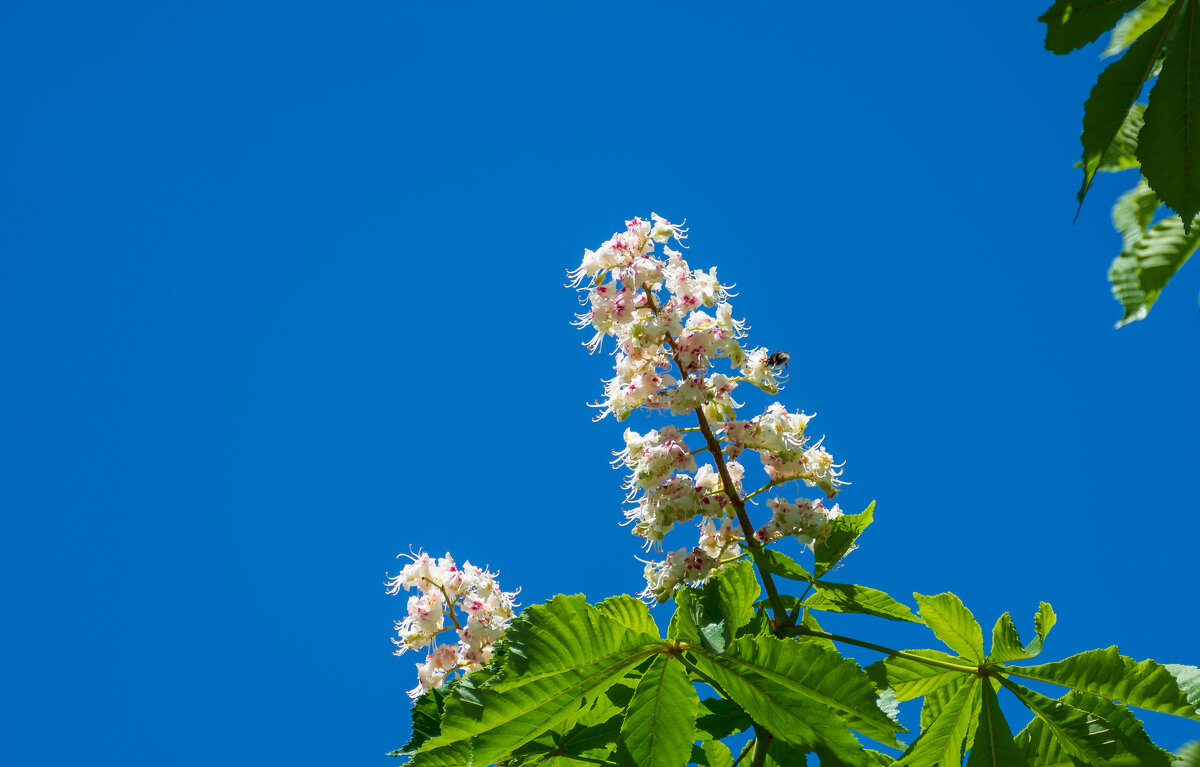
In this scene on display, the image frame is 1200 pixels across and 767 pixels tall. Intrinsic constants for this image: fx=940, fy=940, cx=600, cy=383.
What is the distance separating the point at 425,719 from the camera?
279cm

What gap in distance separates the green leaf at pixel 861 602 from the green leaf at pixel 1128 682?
1.33 ft

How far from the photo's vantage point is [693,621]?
2143mm

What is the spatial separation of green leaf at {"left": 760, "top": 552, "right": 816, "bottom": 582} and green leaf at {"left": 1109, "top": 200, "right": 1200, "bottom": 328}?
1.01 m

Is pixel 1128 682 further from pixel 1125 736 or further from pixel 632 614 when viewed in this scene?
pixel 632 614

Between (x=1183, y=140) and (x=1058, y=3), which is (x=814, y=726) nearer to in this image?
(x=1183, y=140)

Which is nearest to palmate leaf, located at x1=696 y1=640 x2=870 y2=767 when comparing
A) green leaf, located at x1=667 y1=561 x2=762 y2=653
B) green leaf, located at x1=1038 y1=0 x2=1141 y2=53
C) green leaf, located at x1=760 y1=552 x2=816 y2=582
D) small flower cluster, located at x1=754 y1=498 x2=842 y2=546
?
green leaf, located at x1=667 y1=561 x2=762 y2=653

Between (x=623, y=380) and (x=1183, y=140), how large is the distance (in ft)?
5.18

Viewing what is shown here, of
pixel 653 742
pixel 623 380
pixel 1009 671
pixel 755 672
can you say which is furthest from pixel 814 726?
pixel 623 380

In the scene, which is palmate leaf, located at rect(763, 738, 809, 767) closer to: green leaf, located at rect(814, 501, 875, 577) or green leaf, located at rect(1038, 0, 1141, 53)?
green leaf, located at rect(814, 501, 875, 577)

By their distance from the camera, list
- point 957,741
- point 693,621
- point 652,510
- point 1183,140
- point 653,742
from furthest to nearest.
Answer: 1. point 652,510
2. point 957,741
3. point 693,621
4. point 653,742
5. point 1183,140

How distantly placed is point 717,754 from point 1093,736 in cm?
94

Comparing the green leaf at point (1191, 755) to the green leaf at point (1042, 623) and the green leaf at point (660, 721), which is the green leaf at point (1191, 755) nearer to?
the green leaf at point (660, 721)

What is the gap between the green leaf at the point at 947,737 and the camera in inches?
92.7

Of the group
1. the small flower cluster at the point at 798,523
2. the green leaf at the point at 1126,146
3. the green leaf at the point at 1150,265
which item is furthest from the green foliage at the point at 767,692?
the green leaf at the point at 1126,146
